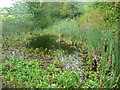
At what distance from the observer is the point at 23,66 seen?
2.23 metres

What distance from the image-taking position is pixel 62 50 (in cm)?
332

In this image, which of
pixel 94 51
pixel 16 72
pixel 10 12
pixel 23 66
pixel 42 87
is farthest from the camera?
pixel 10 12

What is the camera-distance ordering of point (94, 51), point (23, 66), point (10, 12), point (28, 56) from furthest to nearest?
point (10, 12) → point (28, 56) → point (94, 51) → point (23, 66)

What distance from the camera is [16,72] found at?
1.99 metres

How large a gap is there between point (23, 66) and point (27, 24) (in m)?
3.70

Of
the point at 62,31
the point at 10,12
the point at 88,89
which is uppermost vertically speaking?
the point at 10,12

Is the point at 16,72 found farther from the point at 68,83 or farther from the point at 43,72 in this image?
the point at 68,83

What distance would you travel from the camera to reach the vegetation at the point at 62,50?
1.69 metres

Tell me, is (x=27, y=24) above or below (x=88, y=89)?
above

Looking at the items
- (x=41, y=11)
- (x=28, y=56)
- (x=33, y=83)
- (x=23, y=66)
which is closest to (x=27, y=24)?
(x=41, y=11)

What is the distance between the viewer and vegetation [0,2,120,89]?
1.69 metres

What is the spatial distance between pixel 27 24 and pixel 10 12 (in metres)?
0.77

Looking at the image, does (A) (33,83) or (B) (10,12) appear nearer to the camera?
(A) (33,83)

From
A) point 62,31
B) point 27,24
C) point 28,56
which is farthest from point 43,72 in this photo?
point 27,24
